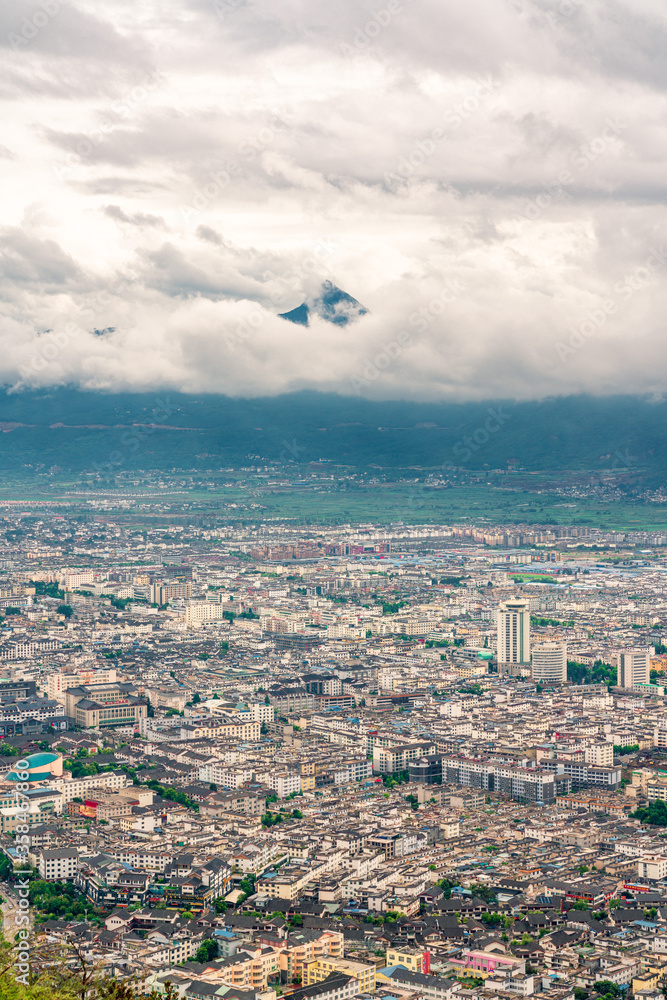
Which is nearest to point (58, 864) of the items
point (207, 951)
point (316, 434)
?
point (207, 951)

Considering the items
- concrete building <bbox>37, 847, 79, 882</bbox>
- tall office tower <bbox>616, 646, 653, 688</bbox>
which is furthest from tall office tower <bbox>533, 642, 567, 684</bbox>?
concrete building <bbox>37, 847, 79, 882</bbox>

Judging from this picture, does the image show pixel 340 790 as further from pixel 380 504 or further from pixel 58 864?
pixel 380 504

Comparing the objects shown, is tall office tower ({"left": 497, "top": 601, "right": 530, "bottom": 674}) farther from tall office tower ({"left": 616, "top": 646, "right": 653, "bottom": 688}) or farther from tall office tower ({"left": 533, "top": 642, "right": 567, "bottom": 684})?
tall office tower ({"left": 616, "top": 646, "right": 653, "bottom": 688})

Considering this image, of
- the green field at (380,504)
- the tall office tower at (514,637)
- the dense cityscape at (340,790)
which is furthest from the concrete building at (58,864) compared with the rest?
the green field at (380,504)

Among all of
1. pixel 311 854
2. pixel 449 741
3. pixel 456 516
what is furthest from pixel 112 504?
pixel 311 854

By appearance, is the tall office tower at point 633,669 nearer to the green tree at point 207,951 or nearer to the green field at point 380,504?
the green tree at point 207,951

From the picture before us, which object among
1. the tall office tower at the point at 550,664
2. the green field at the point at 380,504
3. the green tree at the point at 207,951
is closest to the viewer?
the green tree at the point at 207,951
